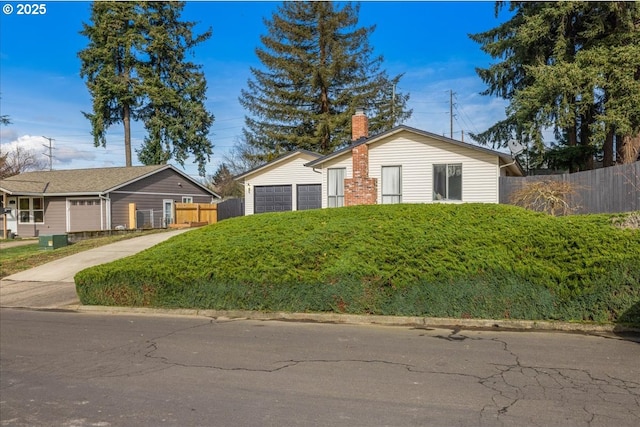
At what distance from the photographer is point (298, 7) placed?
3638 cm

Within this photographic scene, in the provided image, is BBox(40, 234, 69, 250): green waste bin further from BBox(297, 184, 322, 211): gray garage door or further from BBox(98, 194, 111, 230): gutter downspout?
BBox(297, 184, 322, 211): gray garage door

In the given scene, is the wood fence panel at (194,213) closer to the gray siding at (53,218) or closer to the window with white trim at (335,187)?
the gray siding at (53,218)

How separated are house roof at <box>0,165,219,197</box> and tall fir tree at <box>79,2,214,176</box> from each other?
779cm

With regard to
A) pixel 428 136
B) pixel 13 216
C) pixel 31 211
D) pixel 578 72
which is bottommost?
pixel 13 216

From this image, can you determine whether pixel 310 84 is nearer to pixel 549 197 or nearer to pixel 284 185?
pixel 284 185

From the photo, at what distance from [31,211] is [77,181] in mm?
3119

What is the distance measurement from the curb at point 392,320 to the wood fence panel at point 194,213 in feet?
61.9

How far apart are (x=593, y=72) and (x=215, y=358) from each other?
1924 centimetres

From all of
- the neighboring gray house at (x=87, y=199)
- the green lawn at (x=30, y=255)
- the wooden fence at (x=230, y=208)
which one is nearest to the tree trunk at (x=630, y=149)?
the wooden fence at (x=230, y=208)

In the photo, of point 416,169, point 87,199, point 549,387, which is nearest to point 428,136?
point 416,169

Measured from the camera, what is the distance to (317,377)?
17.0ft

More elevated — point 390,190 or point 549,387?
point 390,190

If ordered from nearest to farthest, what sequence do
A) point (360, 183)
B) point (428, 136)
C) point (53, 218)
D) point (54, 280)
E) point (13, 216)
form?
1. point (54, 280)
2. point (428, 136)
3. point (360, 183)
4. point (53, 218)
5. point (13, 216)

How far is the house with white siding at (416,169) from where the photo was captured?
17.6 meters
